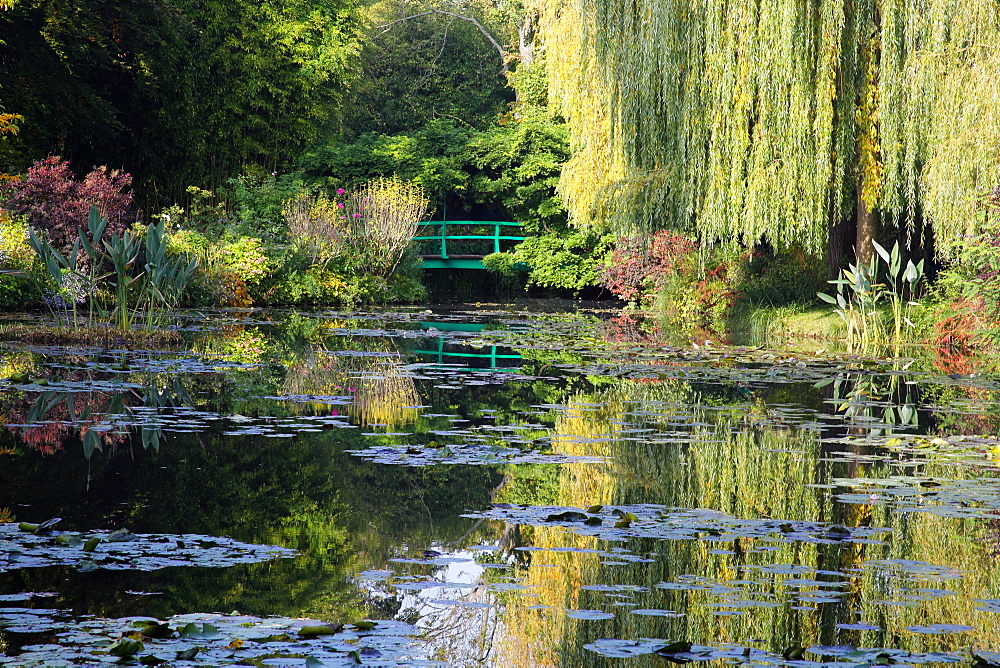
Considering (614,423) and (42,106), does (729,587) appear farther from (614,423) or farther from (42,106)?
(42,106)

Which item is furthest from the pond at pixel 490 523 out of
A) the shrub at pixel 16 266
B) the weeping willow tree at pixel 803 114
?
the shrub at pixel 16 266

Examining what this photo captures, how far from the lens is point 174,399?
6.82 m

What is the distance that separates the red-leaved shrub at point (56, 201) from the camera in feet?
51.4

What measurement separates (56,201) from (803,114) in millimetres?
10974

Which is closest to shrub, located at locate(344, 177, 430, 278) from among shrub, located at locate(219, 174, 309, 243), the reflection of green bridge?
shrub, located at locate(219, 174, 309, 243)

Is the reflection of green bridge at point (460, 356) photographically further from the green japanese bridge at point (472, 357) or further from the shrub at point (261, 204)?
the shrub at point (261, 204)

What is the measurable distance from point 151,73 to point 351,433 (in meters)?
20.7

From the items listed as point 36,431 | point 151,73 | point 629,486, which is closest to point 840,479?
point 629,486

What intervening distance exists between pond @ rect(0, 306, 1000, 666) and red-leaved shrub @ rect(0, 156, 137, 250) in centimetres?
856

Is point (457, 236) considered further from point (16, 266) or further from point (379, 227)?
point (16, 266)

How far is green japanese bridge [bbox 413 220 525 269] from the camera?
26.0 m

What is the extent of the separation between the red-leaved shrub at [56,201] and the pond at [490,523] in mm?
8556

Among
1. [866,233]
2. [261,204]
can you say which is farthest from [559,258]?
[866,233]

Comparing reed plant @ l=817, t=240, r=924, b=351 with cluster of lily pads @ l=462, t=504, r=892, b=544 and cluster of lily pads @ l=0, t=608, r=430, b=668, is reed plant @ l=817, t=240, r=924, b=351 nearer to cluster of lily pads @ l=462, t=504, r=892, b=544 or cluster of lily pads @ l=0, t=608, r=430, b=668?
cluster of lily pads @ l=462, t=504, r=892, b=544
